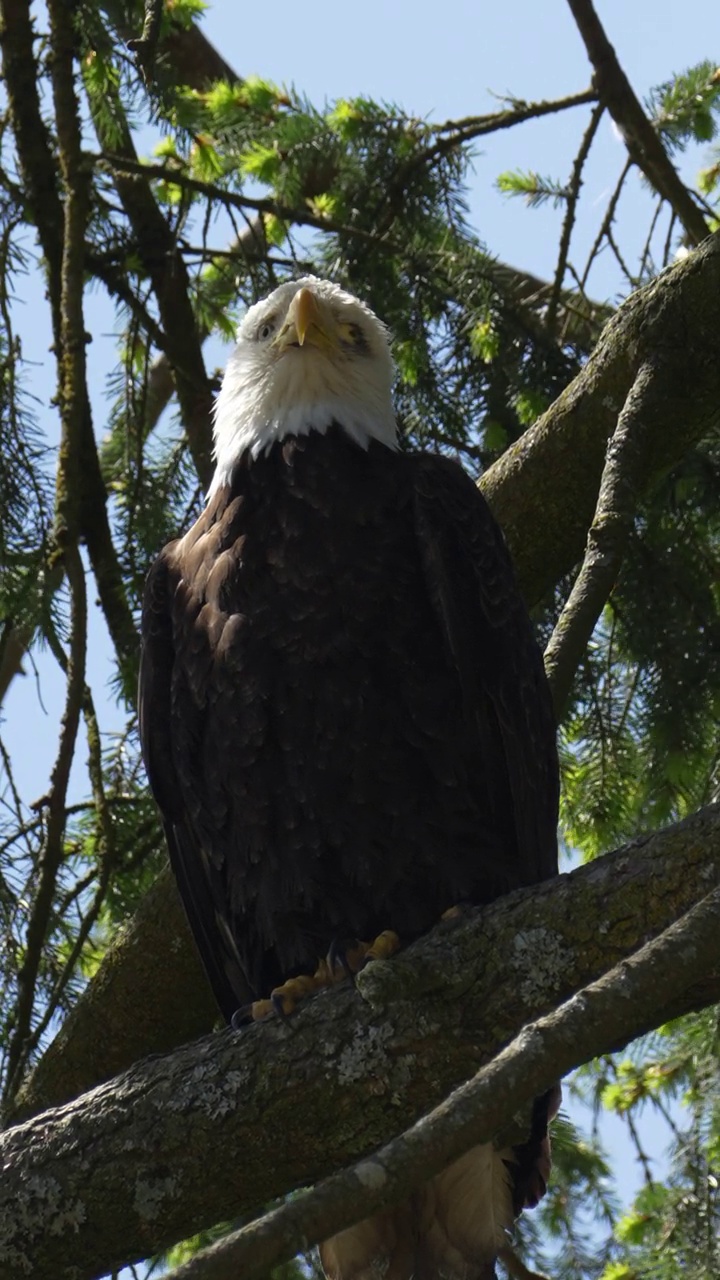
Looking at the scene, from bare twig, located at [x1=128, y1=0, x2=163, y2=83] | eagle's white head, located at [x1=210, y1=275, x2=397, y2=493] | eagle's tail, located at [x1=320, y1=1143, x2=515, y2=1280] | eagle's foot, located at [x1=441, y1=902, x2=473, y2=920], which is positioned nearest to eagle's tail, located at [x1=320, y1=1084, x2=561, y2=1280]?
eagle's tail, located at [x1=320, y1=1143, x2=515, y2=1280]

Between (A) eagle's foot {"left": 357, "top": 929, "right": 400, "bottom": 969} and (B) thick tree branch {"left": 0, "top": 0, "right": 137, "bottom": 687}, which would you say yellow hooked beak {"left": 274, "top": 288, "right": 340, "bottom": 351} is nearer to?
(B) thick tree branch {"left": 0, "top": 0, "right": 137, "bottom": 687}

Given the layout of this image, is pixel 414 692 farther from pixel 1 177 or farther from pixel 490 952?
pixel 1 177

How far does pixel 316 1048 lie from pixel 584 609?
1.08 metres

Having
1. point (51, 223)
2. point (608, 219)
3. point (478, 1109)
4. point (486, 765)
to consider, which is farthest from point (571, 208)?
point (478, 1109)

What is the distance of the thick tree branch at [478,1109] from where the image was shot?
1569 mm

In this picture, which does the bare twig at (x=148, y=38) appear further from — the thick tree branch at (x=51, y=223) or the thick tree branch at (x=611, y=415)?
the thick tree branch at (x=611, y=415)

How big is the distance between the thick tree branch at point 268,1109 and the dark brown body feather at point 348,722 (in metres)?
0.71

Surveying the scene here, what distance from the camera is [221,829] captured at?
3.61 meters

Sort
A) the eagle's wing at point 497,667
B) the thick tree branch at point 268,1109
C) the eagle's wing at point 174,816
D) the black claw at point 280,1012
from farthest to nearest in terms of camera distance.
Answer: the eagle's wing at point 174,816, the eagle's wing at point 497,667, the black claw at point 280,1012, the thick tree branch at point 268,1109

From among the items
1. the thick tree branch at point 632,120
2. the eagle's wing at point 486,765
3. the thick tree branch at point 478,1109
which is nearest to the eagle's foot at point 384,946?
the eagle's wing at point 486,765

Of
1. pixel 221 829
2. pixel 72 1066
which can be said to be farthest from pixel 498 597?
pixel 72 1066

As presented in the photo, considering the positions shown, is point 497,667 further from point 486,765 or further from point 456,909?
point 456,909

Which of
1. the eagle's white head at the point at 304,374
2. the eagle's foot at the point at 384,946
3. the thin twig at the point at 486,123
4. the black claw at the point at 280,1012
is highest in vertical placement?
the thin twig at the point at 486,123

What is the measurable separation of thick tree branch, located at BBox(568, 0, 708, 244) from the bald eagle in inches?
48.2
